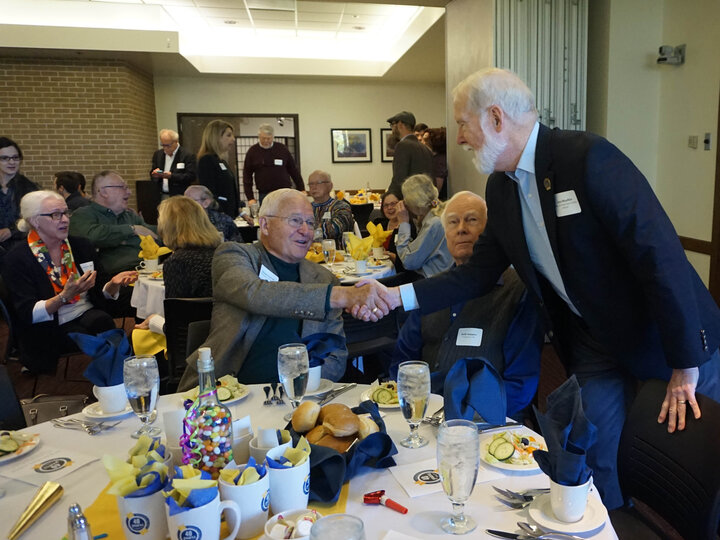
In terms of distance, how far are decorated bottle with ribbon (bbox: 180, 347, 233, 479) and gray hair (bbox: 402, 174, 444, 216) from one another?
3667 mm

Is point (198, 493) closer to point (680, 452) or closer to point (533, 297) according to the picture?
point (680, 452)

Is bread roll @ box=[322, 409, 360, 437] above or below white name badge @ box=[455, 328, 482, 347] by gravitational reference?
above

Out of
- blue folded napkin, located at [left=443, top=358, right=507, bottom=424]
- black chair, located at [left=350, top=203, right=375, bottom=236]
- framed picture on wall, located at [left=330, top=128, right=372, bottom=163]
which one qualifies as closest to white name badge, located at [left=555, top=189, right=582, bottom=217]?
blue folded napkin, located at [left=443, top=358, right=507, bottom=424]

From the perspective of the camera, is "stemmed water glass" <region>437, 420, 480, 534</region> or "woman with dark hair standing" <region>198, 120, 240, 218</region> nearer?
"stemmed water glass" <region>437, 420, 480, 534</region>

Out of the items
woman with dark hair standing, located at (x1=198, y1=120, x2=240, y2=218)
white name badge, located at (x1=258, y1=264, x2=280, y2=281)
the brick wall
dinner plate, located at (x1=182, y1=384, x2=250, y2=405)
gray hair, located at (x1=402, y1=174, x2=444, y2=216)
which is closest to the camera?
dinner plate, located at (x1=182, y1=384, x2=250, y2=405)

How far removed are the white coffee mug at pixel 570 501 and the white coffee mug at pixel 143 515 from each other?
72cm

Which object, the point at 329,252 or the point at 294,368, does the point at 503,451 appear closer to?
the point at 294,368

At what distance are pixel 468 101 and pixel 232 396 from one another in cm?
123

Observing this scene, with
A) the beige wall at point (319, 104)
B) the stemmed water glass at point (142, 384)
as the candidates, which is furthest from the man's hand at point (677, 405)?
the beige wall at point (319, 104)

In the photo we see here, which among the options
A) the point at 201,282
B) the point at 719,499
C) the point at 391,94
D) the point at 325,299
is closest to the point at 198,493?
the point at 719,499

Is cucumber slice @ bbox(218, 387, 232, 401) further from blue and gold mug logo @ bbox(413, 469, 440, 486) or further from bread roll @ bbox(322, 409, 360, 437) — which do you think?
blue and gold mug logo @ bbox(413, 469, 440, 486)

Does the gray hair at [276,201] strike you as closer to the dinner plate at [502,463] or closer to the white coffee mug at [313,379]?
the white coffee mug at [313,379]

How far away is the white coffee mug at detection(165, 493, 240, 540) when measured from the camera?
93 centimetres

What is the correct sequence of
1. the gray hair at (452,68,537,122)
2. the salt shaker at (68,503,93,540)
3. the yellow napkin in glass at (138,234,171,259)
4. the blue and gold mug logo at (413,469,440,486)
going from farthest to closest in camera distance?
the yellow napkin in glass at (138,234,171,259), the gray hair at (452,68,537,122), the blue and gold mug logo at (413,469,440,486), the salt shaker at (68,503,93,540)
